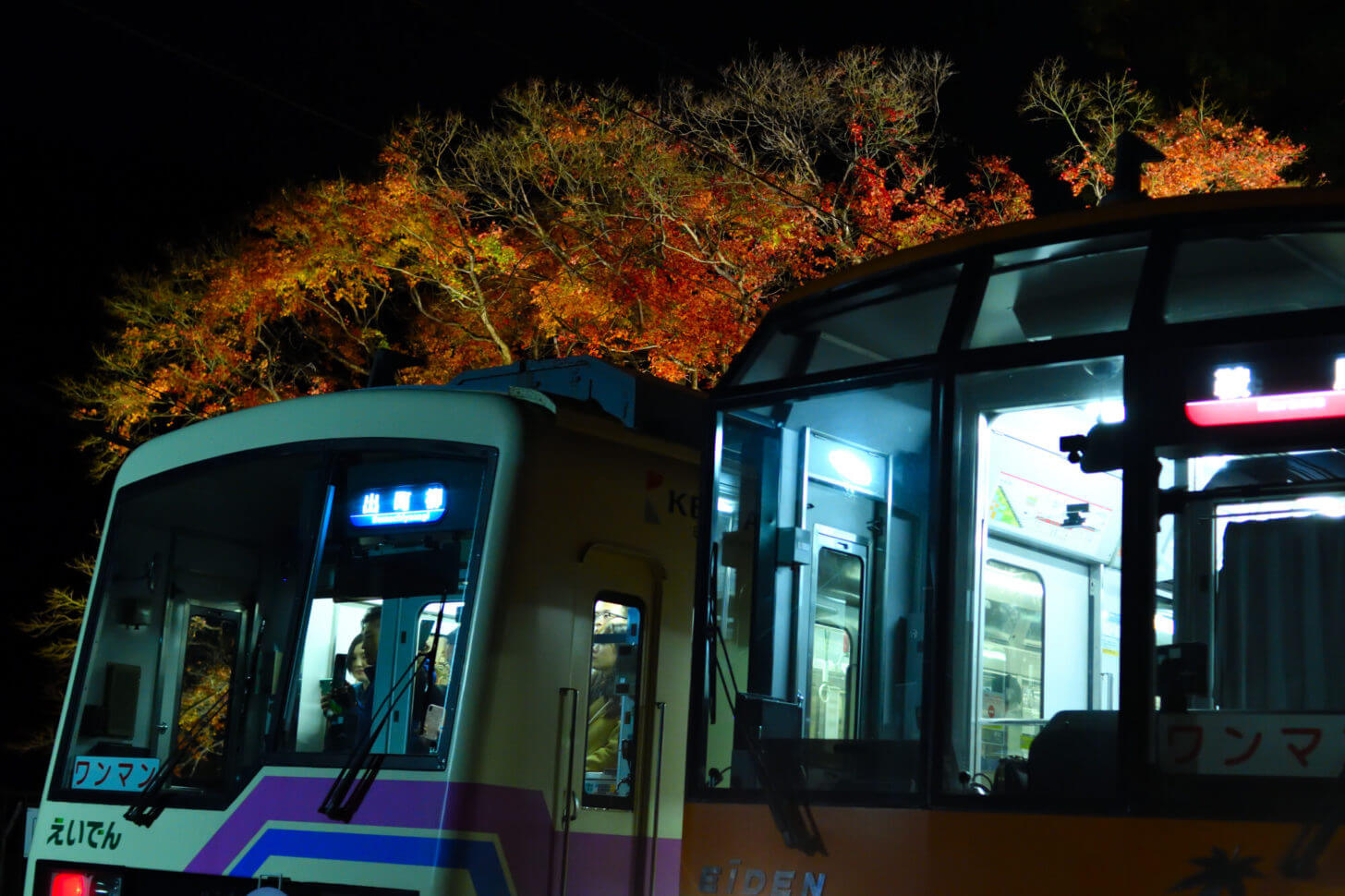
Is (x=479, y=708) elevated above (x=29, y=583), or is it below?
below

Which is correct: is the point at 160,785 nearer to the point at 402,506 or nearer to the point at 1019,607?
the point at 402,506

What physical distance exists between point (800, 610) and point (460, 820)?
57.4 inches

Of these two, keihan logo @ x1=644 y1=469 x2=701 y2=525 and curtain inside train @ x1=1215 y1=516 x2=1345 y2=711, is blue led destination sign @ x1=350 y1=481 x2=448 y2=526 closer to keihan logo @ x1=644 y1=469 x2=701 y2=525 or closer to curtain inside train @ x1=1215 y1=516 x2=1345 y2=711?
keihan logo @ x1=644 y1=469 x2=701 y2=525

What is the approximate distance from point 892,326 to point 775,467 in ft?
2.07

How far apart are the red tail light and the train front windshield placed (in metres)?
0.33

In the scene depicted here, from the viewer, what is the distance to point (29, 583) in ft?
99.6

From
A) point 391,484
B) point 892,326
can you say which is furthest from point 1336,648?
point 391,484

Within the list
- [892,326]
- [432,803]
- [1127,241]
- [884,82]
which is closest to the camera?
[1127,241]

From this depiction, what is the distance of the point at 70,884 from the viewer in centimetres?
647

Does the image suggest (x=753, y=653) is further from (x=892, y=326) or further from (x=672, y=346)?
(x=672, y=346)

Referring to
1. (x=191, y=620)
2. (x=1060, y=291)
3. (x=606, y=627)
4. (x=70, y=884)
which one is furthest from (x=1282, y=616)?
(x=70, y=884)

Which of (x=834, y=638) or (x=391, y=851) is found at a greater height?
(x=834, y=638)

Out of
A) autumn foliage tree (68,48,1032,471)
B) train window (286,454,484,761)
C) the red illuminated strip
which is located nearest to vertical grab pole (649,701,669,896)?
train window (286,454,484,761)

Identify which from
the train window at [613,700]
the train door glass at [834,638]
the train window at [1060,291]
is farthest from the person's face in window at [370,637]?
the train window at [1060,291]
